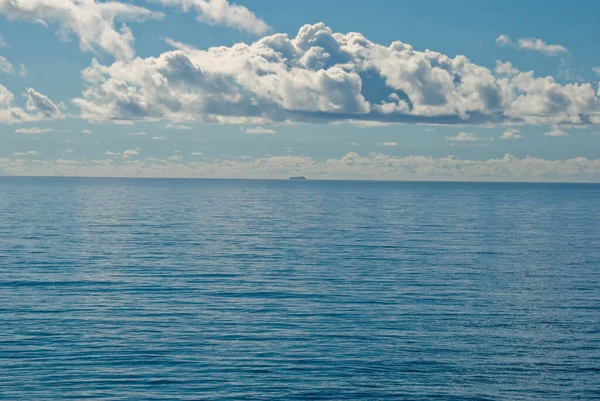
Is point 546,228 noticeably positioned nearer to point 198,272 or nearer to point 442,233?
point 442,233

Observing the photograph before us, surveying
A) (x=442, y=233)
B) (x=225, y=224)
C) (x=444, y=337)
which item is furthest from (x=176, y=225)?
(x=444, y=337)

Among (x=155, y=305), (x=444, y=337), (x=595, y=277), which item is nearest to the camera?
(x=444, y=337)

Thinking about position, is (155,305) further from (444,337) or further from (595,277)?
(595,277)

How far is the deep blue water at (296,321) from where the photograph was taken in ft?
125

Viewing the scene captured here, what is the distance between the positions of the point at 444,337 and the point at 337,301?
43.5ft

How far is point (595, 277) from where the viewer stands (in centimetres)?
7238

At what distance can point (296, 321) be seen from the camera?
5081 cm

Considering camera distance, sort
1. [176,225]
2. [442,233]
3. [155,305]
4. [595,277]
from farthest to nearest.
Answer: [176,225] → [442,233] → [595,277] → [155,305]

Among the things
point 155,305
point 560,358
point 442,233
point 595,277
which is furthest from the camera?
point 442,233

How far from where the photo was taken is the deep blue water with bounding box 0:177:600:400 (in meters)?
38.0

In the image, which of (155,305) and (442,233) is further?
(442,233)

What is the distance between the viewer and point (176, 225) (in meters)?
134

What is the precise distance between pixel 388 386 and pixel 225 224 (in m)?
106

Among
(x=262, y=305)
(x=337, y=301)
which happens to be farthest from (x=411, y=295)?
(x=262, y=305)
